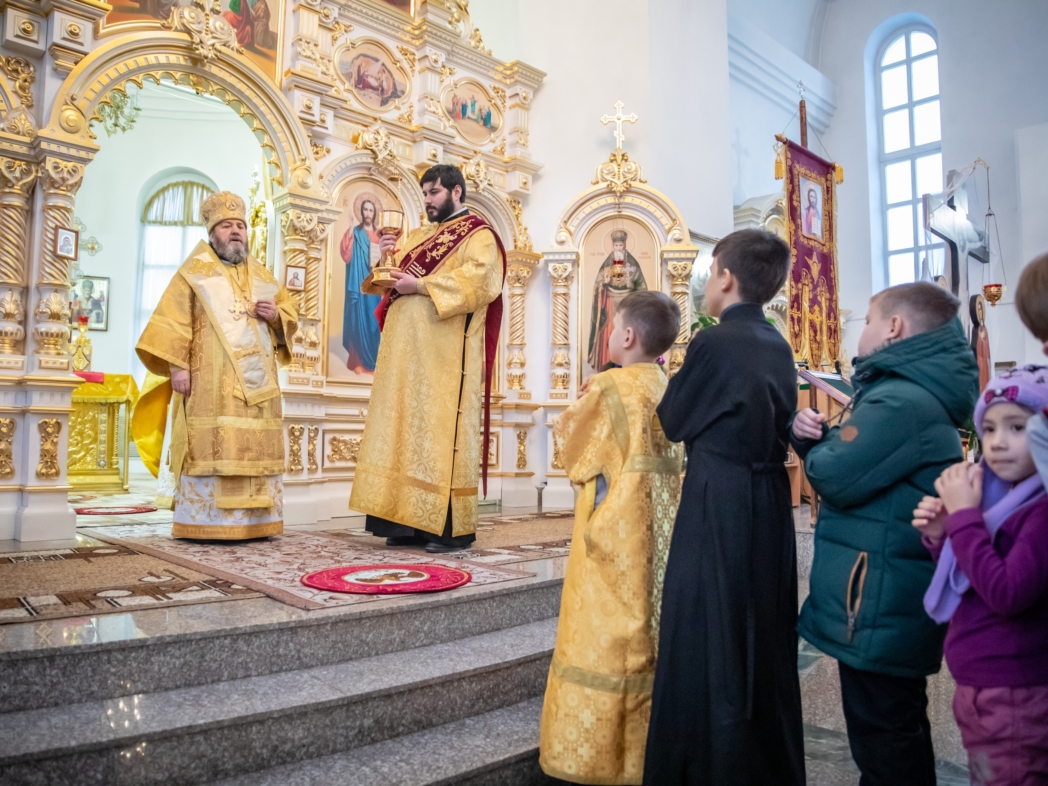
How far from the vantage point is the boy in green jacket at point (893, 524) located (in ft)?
5.99

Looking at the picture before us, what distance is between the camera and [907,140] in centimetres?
1432

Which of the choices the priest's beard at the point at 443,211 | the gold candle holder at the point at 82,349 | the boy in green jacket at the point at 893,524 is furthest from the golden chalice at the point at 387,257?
the gold candle holder at the point at 82,349

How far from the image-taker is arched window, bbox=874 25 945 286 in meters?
14.0

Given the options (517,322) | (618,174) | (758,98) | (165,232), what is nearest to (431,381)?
(517,322)

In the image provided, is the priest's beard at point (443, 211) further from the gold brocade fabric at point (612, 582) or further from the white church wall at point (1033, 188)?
the white church wall at point (1033, 188)

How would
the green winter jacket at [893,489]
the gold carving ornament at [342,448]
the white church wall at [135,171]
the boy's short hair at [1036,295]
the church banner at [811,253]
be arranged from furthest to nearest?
the white church wall at [135,171], the church banner at [811,253], the gold carving ornament at [342,448], the green winter jacket at [893,489], the boy's short hair at [1036,295]

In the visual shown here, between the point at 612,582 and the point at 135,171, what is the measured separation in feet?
35.5

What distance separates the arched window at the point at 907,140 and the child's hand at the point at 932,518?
13630 millimetres

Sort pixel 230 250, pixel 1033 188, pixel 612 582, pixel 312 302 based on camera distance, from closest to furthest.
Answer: pixel 612 582 → pixel 230 250 → pixel 312 302 → pixel 1033 188

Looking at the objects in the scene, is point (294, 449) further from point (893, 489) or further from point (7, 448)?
point (893, 489)

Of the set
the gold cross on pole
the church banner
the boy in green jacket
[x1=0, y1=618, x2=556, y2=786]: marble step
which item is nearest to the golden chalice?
[x1=0, y1=618, x2=556, y2=786]: marble step

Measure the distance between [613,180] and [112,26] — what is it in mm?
4745

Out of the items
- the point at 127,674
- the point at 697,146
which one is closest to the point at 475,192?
the point at 697,146

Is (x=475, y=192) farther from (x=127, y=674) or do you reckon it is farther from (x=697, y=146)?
(x=127, y=674)
